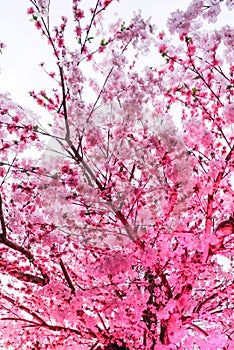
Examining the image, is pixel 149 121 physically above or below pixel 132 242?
above

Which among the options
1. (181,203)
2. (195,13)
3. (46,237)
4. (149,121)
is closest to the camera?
(195,13)

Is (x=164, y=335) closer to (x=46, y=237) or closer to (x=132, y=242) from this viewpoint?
(x=132, y=242)

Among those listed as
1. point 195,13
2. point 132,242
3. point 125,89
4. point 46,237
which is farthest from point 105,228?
point 195,13

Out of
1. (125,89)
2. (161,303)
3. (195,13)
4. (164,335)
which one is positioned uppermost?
(125,89)

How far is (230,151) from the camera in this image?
510 cm

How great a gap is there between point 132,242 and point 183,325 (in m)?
2.15

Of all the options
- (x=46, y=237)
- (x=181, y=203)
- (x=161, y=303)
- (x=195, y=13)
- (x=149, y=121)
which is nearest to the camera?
(x=195, y=13)

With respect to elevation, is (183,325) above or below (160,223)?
below

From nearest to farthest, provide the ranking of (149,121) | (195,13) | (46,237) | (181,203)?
(195,13)
(181,203)
(149,121)
(46,237)

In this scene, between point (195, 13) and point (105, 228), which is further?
point (105, 228)

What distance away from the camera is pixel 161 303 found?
668cm

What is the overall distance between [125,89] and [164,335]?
413cm

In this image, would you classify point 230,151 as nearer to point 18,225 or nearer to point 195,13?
point 195,13

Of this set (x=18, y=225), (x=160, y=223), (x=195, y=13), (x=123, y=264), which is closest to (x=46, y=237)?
(x=18, y=225)
